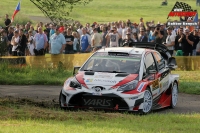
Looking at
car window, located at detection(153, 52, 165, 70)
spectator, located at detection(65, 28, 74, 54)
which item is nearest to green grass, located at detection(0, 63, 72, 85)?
spectator, located at detection(65, 28, 74, 54)

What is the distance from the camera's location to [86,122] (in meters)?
12.1

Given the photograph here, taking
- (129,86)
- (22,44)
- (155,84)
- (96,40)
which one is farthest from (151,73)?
(22,44)

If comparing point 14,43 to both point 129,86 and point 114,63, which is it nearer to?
point 114,63

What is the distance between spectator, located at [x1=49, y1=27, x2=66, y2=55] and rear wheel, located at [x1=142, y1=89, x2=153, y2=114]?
1311 centimetres

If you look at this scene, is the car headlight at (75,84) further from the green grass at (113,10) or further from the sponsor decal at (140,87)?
the green grass at (113,10)

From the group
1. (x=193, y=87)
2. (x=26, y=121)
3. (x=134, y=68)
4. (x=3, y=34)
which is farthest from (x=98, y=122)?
(x=3, y=34)

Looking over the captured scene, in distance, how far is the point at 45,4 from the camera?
58.3 feet

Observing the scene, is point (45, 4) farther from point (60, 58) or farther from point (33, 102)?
point (60, 58)

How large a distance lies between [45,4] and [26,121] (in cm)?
646

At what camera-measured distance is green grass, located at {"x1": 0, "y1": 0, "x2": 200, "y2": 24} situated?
7654 centimetres

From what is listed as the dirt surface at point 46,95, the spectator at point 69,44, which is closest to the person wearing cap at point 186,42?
the spectator at point 69,44

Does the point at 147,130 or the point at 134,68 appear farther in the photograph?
the point at 134,68

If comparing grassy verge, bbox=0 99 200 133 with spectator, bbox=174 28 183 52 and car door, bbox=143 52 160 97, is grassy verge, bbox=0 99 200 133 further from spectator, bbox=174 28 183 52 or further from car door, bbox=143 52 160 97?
spectator, bbox=174 28 183 52

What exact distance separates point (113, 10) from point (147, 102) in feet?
248
